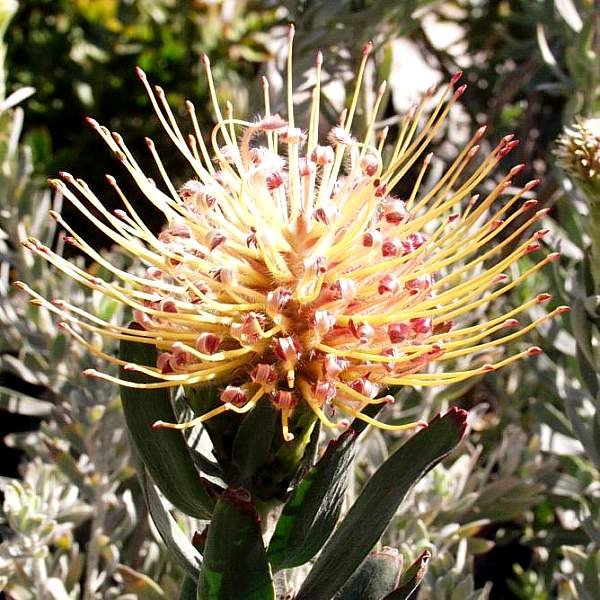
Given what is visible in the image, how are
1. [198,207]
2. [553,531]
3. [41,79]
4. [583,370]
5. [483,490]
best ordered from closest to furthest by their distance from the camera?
1. [198,207]
2. [583,370]
3. [483,490]
4. [553,531]
5. [41,79]

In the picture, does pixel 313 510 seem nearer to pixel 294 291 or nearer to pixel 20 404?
pixel 294 291

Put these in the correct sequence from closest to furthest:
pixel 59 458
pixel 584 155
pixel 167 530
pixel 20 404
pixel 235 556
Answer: pixel 235 556
pixel 167 530
pixel 584 155
pixel 59 458
pixel 20 404

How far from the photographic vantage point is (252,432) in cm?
93

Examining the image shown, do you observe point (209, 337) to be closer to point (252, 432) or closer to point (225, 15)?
point (252, 432)

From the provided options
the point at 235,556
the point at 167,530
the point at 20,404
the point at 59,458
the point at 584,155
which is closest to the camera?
the point at 235,556

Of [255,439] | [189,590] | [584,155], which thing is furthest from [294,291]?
[584,155]

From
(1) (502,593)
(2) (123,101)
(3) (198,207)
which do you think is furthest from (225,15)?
(3) (198,207)

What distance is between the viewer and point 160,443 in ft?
3.13

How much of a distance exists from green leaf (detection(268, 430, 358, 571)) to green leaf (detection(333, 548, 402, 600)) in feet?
0.28

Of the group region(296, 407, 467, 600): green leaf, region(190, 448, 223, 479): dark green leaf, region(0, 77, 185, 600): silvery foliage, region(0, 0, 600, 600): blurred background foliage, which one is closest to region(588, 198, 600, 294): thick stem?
region(0, 0, 600, 600): blurred background foliage

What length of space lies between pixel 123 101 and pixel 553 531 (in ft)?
6.19

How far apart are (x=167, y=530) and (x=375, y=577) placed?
0.23m

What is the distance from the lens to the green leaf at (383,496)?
0.92 m

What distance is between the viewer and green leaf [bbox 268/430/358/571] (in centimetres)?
93
